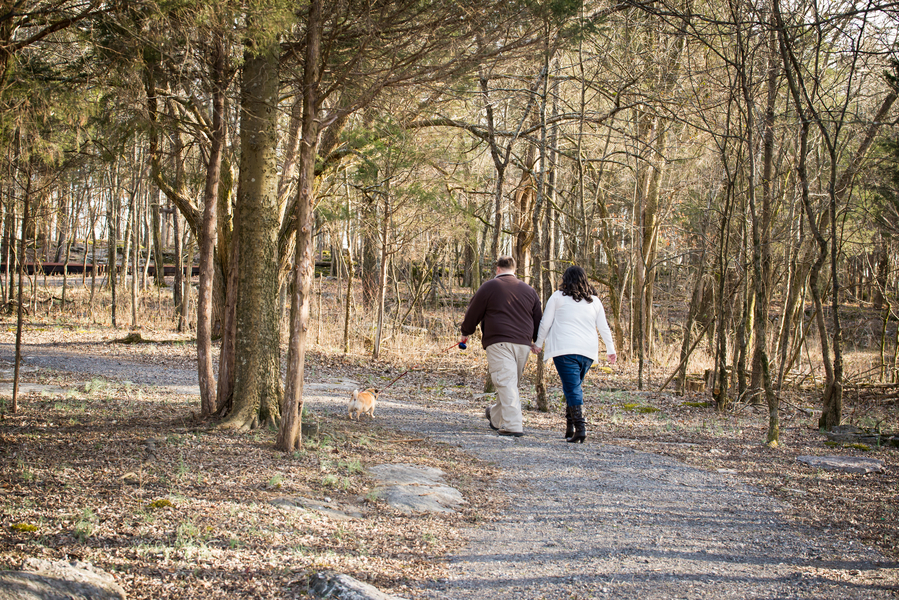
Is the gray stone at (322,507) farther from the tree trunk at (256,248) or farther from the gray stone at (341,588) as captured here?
the tree trunk at (256,248)

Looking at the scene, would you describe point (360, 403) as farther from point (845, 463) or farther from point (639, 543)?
point (845, 463)

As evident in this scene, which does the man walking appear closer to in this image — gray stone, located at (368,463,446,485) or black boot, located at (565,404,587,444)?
black boot, located at (565,404,587,444)

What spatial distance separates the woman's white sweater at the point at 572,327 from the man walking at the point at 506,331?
27 centimetres

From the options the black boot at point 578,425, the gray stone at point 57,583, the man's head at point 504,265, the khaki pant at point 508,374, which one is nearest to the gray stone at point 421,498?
the gray stone at point 57,583

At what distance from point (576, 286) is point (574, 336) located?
0.60 metres

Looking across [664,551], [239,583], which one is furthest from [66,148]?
[664,551]

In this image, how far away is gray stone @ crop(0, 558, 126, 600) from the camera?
2.75m

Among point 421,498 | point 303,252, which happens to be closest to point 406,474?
point 421,498

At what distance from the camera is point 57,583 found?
113 inches

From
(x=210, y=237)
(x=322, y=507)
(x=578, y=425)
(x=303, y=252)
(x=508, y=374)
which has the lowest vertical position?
(x=322, y=507)

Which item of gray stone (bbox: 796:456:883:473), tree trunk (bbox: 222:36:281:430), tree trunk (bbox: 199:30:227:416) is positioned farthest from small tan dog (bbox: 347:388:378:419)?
gray stone (bbox: 796:456:883:473)

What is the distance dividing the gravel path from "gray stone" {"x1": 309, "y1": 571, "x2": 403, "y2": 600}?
0.32 meters

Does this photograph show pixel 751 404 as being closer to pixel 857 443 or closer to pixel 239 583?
pixel 857 443

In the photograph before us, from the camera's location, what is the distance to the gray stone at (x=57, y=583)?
2.75 m
